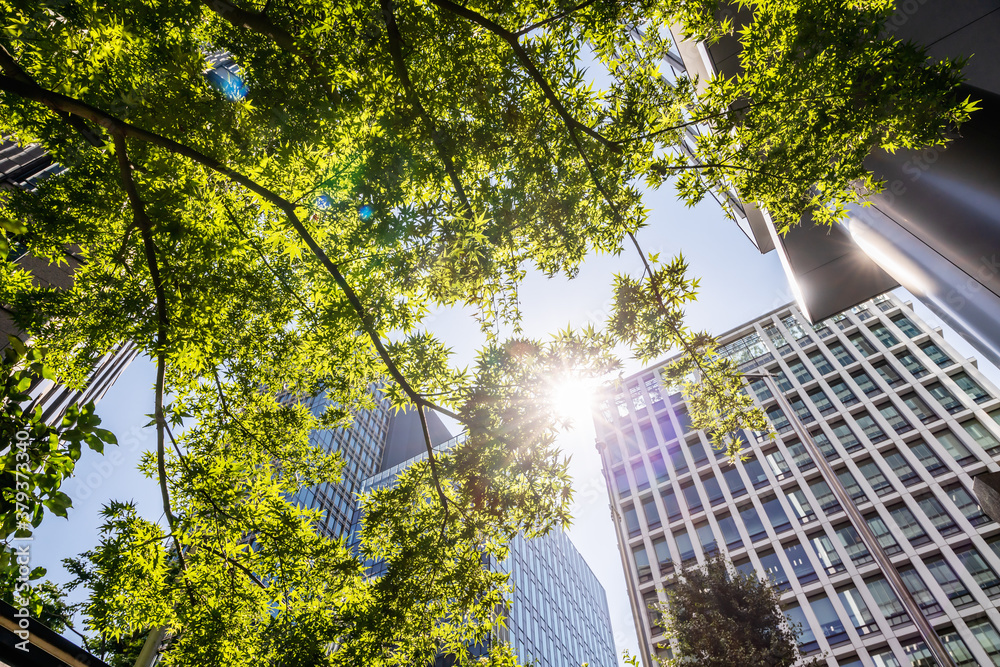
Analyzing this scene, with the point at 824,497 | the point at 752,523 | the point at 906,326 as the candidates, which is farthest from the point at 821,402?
the point at 752,523

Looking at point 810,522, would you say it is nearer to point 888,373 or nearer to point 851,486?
point 851,486

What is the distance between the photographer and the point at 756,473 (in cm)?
3416

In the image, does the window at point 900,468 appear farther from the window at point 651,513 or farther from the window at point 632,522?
the window at point 632,522

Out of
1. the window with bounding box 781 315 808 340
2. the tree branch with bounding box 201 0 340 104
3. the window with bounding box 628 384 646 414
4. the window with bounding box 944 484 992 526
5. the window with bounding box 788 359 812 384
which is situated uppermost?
the window with bounding box 781 315 808 340

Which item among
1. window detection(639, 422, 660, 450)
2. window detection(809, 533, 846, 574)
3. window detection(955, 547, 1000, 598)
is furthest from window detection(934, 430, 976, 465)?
window detection(639, 422, 660, 450)

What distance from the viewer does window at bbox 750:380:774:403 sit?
36750 mm

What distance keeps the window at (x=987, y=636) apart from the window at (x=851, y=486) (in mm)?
7600

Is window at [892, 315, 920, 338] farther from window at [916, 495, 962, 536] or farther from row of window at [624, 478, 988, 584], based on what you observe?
window at [916, 495, 962, 536]

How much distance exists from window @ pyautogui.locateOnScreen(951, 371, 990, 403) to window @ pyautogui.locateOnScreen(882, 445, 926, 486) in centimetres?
615

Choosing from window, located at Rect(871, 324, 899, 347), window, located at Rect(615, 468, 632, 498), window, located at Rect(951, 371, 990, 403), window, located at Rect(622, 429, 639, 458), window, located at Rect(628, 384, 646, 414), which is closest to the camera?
window, located at Rect(951, 371, 990, 403)

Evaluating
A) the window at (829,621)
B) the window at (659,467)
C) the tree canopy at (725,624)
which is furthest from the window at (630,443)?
the tree canopy at (725,624)

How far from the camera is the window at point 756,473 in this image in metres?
33.4

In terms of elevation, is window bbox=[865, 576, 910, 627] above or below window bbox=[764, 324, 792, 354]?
below

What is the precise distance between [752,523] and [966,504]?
38.5 ft
